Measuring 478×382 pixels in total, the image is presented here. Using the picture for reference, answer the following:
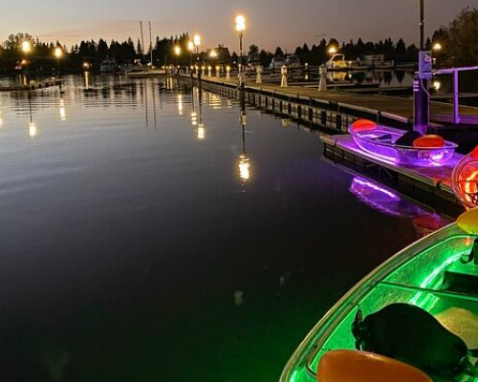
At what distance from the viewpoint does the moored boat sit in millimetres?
9508

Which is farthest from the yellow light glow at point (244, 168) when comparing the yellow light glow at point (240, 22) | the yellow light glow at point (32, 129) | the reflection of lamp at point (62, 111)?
the yellow light glow at point (240, 22)

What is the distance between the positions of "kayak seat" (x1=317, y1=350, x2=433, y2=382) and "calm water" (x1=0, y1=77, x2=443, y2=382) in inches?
55.3

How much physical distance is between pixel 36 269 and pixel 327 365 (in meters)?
4.33

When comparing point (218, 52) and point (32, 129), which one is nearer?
point (32, 129)

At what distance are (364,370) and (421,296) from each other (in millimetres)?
1611

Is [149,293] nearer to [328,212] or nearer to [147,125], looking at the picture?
[328,212]

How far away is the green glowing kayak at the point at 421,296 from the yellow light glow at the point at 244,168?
582 centimetres

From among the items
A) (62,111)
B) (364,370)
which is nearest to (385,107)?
(62,111)

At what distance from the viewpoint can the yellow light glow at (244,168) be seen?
35.1ft

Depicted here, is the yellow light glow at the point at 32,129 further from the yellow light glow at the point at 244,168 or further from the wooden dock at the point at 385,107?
the wooden dock at the point at 385,107

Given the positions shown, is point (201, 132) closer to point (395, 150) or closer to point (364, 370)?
point (395, 150)

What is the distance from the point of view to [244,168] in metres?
11.6

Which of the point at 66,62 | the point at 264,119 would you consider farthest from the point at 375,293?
the point at 66,62

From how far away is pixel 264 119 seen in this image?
2062 centimetres
